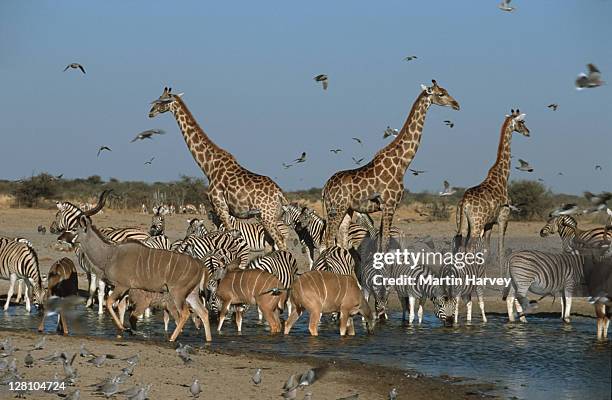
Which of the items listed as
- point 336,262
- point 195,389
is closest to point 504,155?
point 336,262

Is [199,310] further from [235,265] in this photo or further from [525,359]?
[525,359]

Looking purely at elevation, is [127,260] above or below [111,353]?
above

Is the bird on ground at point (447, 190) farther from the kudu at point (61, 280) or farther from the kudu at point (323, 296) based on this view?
the kudu at point (61, 280)

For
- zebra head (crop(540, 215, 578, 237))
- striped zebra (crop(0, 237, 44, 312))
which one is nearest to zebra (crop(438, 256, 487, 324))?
zebra head (crop(540, 215, 578, 237))

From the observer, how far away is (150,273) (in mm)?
12625

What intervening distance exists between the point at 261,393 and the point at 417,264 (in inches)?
246

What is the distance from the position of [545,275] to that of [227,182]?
510 cm

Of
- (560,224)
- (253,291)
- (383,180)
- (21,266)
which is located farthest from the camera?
(560,224)

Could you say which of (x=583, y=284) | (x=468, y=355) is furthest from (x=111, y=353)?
(x=583, y=284)

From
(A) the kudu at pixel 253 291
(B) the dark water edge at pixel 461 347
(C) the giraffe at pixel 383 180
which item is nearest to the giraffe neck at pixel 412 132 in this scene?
(C) the giraffe at pixel 383 180

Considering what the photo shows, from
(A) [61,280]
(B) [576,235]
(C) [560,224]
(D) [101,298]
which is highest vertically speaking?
(C) [560,224]

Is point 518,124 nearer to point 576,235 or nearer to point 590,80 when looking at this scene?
point 576,235

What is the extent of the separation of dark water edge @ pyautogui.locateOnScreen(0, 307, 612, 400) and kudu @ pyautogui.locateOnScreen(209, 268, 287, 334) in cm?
31

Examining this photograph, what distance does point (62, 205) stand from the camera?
15.8 m
